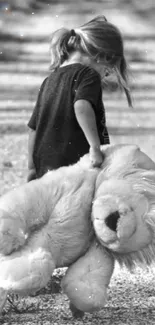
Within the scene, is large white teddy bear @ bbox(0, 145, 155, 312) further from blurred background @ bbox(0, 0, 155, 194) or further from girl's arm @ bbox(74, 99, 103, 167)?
blurred background @ bbox(0, 0, 155, 194)

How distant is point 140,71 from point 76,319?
6.67ft

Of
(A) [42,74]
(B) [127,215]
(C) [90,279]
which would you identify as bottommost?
(A) [42,74]

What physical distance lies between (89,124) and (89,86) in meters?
0.09

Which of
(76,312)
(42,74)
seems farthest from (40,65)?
(76,312)

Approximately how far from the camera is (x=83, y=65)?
4.11 feet

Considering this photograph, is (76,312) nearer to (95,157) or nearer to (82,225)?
(82,225)

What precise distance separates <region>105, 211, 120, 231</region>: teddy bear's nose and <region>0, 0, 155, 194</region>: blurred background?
5.58 feet

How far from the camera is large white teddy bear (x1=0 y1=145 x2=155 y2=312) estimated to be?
1.02 meters

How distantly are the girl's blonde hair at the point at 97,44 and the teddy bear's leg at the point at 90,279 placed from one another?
429 millimetres

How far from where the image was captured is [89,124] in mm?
1154

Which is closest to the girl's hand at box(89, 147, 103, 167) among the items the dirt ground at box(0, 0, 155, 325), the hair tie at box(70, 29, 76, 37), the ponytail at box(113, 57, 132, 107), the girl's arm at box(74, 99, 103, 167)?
the girl's arm at box(74, 99, 103, 167)

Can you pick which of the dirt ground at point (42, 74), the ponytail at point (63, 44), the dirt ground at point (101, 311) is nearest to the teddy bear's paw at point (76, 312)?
the dirt ground at point (101, 311)

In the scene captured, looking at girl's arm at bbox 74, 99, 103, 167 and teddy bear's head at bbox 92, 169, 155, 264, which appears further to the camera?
girl's arm at bbox 74, 99, 103, 167

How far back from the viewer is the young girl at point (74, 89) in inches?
47.9
